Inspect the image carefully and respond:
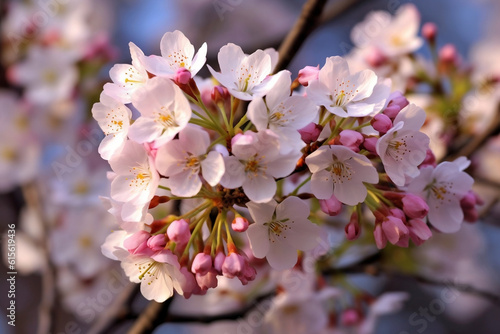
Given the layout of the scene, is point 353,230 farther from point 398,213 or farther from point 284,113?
point 284,113

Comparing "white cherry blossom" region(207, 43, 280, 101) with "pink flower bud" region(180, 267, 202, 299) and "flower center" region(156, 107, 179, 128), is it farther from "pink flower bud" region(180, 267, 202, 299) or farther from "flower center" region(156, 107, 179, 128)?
"pink flower bud" region(180, 267, 202, 299)

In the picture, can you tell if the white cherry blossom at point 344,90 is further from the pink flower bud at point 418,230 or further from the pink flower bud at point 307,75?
the pink flower bud at point 418,230

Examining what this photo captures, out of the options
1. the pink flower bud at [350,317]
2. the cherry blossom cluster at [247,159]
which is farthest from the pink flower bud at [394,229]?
the pink flower bud at [350,317]

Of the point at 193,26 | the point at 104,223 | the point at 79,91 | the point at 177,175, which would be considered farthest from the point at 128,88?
the point at 193,26

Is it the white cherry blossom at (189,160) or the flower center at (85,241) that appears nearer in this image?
the white cherry blossom at (189,160)

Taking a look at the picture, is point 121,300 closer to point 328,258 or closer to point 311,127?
point 328,258

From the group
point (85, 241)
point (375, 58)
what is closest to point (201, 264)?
point (375, 58)
